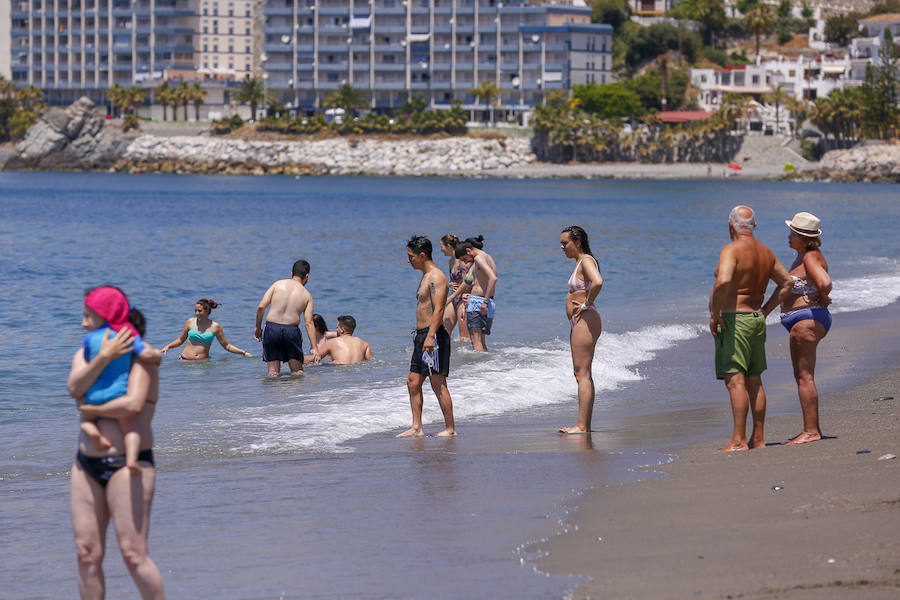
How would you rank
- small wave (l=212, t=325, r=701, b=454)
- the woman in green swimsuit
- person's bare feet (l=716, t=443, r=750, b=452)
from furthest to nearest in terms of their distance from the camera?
the woman in green swimsuit → small wave (l=212, t=325, r=701, b=454) → person's bare feet (l=716, t=443, r=750, b=452)

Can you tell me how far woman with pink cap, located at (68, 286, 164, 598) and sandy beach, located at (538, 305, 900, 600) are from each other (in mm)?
2033

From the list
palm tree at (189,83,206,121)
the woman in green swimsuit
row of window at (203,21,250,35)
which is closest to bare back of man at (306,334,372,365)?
the woman in green swimsuit

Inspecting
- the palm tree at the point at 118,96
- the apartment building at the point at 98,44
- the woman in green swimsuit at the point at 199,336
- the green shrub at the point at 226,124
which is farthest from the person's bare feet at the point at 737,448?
the palm tree at the point at 118,96

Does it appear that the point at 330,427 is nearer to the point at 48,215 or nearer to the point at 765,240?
the point at 765,240

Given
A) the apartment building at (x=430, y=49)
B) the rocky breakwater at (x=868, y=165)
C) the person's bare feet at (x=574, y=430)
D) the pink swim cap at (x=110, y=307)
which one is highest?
the apartment building at (x=430, y=49)

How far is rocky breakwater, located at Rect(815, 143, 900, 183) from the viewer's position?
116 metres

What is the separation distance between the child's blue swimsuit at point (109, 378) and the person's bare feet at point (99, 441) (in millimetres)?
139

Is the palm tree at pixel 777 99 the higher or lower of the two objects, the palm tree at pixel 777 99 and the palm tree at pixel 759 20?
the lower

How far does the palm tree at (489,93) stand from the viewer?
465 feet

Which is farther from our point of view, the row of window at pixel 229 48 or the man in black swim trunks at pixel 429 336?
the row of window at pixel 229 48

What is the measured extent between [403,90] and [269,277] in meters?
120

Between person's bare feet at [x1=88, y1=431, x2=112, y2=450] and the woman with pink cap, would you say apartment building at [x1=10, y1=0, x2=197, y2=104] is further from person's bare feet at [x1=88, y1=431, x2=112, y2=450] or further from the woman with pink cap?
person's bare feet at [x1=88, y1=431, x2=112, y2=450]

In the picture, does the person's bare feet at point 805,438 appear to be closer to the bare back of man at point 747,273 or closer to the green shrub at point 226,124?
the bare back of man at point 747,273

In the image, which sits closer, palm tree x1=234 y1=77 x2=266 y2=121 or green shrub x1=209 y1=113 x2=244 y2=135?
green shrub x1=209 y1=113 x2=244 y2=135
